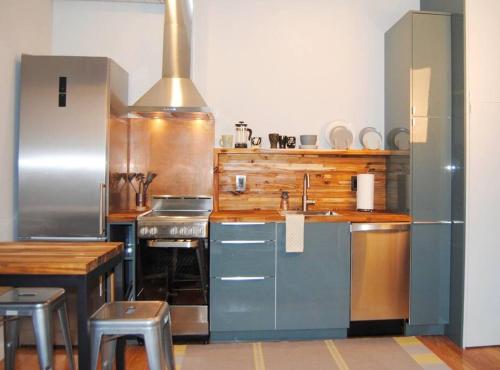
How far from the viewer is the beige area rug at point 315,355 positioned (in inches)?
98.7

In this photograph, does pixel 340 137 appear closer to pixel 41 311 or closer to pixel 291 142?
pixel 291 142

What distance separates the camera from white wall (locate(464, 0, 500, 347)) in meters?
2.79

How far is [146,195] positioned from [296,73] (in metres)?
1.72

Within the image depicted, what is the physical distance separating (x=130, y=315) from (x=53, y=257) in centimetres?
41

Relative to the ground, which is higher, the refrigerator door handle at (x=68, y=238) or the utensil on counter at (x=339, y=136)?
the utensil on counter at (x=339, y=136)

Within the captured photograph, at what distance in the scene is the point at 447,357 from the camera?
265 cm

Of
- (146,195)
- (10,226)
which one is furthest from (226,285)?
(10,226)

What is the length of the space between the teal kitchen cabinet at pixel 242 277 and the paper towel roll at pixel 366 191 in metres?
0.93

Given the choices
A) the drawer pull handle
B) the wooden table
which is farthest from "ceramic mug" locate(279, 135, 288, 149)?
the wooden table

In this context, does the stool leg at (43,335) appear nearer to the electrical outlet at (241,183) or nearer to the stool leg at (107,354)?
the stool leg at (107,354)

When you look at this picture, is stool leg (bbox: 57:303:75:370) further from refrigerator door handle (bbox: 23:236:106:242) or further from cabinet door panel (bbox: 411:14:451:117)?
cabinet door panel (bbox: 411:14:451:117)

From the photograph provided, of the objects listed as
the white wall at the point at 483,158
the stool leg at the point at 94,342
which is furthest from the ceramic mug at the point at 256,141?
the stool leg at the point at 94,342

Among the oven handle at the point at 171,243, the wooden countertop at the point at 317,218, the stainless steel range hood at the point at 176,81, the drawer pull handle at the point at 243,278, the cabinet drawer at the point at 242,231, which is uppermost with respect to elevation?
the stainless steel range hood at the point at 176,81

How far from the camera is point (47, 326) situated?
1.71m
